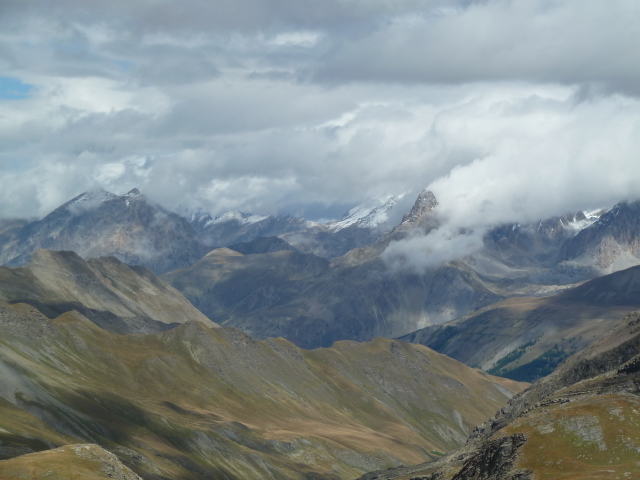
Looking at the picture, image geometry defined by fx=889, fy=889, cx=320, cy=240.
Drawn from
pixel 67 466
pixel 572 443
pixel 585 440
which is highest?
pixel 67 466

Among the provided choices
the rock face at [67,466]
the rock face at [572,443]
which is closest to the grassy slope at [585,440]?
the rock face at [572,443]

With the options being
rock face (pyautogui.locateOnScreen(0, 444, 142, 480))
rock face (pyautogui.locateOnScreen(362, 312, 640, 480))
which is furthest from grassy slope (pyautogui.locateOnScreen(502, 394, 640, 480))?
rock face (pyautogui.locateOnScreen(0, 444, 142, 480))

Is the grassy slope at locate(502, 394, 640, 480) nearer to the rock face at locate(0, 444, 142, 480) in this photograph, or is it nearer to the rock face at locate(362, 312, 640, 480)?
the rock face at locate(362, 312, 640, 480)

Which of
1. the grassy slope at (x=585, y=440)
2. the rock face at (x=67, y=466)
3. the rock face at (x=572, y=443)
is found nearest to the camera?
the grassy slope at (x=585, y=440)

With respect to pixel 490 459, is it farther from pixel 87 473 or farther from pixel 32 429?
pixel 32 429

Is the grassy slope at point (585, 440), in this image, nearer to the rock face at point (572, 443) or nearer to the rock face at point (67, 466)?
the rock face at point (572, 443)

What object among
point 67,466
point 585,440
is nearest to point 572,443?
point 585,440

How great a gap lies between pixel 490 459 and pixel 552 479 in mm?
19459

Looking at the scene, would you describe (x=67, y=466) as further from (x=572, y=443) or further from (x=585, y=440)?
(x=585, y=440)

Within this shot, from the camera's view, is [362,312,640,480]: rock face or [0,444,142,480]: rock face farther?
[0,444,142,480]: rock face

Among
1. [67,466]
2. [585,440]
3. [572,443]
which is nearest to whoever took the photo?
[585,440]

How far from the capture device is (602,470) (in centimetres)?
10569

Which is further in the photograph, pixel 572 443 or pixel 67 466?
pixel 67 466

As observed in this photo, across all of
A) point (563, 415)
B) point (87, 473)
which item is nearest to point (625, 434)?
point (563, 415)
